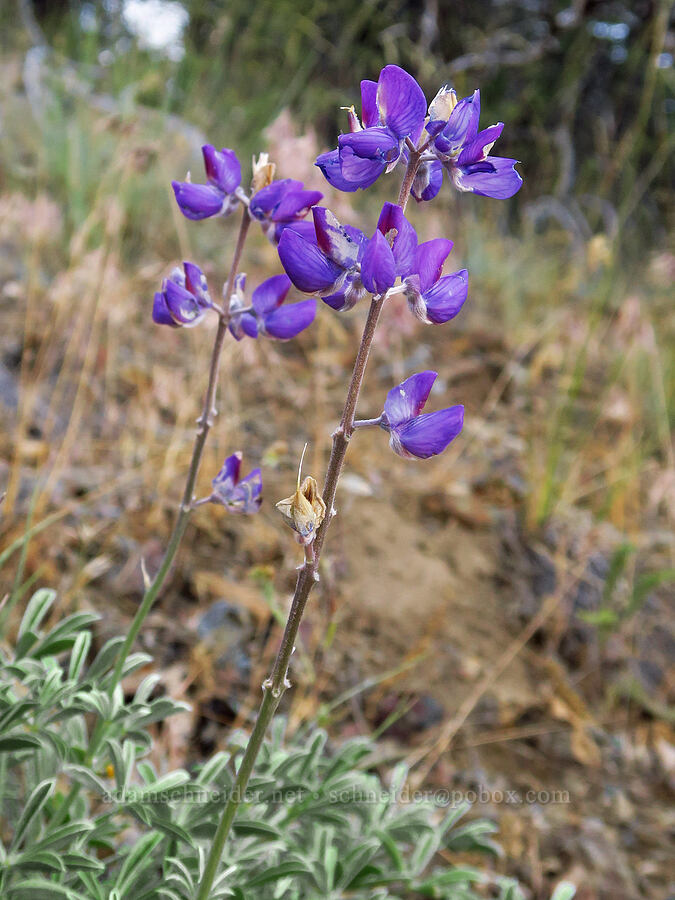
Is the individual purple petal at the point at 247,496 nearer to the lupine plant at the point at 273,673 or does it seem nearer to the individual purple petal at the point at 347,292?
the lupine plant at the point at 273,673

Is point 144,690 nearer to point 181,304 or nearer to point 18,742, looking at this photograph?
point 18,742

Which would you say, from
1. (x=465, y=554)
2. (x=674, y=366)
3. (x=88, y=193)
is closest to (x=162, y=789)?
(x=465, y=554)

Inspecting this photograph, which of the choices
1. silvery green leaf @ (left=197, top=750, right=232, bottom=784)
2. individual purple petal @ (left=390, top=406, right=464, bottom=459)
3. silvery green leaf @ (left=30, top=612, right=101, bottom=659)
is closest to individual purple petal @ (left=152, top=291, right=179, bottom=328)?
individual purple petal @ (left=390, top=406, right=464, bottom=459)

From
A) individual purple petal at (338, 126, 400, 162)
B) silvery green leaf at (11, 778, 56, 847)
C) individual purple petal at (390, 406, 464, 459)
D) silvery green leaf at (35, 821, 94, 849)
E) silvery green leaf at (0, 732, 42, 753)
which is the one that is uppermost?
individual purple petal at (338, 126, 400, 162)

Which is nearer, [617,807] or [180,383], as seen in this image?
[617,807]

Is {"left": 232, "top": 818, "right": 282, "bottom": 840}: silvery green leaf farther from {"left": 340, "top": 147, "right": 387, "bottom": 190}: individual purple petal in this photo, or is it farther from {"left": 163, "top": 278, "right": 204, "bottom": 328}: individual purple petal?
{"left": 340, "top": 147, "right": 387, "bottom": 190}: individual purple petal

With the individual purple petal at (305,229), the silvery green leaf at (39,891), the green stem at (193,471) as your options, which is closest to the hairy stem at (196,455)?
the green stem at (193,471)

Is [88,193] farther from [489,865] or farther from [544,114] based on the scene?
[544,114]
